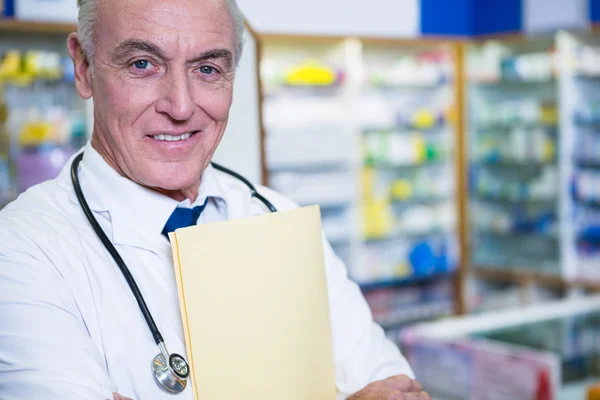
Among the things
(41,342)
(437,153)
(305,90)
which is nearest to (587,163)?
(437,153)

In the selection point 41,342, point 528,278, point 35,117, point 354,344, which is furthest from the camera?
point 528,278

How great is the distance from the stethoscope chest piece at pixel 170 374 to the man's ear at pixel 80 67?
415mm

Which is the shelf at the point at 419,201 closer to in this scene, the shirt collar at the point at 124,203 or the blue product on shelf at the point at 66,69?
the blue product on shelf at the point at 66,69

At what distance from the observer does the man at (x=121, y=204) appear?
0.92m

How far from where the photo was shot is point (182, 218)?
1.14 m

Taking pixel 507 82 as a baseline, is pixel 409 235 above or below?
below

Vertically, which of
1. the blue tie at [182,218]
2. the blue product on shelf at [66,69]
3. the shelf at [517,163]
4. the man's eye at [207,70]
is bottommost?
the shelf at [517,163]

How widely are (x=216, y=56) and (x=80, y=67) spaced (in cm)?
22

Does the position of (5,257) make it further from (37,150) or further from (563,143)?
(563,143)

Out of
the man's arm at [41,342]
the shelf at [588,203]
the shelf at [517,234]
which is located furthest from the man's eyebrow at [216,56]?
the shelf at [517,234]

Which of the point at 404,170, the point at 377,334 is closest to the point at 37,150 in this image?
the point at 404,170

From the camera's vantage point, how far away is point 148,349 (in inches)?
39.9

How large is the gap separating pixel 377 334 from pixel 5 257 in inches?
25.0

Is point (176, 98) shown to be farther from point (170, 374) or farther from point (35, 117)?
point (35, 117)
